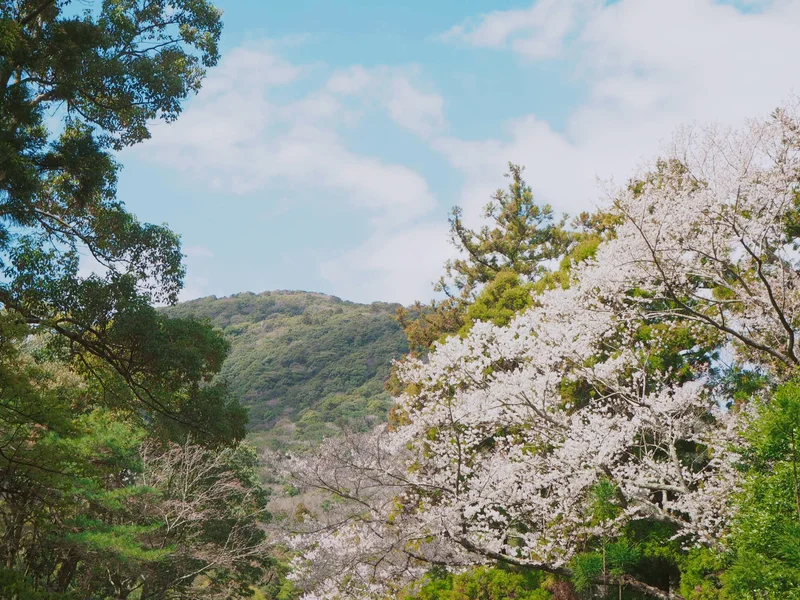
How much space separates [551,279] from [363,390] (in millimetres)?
42412

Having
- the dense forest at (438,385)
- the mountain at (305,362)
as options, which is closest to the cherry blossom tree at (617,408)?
the dense forest at (438,385)

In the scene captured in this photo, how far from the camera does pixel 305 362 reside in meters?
62.5

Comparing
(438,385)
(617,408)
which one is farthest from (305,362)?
(617,408)

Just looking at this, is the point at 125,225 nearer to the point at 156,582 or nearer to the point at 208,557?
the point at 208,557

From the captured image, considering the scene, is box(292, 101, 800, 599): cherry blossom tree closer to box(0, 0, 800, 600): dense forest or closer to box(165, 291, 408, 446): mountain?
box(0, 0, 800, 600): dense forest

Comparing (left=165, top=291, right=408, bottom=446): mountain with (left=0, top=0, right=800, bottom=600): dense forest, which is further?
(left=165, top=291, right=408, bottom=446): mountain

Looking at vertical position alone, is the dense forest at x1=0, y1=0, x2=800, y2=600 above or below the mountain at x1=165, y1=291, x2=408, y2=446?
below

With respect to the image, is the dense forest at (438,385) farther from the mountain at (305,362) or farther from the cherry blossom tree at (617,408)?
the mountain at (305,362)

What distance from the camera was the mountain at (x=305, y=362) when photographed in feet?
163

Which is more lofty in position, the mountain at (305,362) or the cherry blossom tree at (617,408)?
the mountain at (305,362)

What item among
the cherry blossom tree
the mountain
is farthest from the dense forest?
the mountain

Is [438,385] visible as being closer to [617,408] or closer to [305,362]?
[617,408]

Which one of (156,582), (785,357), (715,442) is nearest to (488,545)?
(715,442)

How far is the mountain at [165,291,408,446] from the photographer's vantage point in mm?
49594
